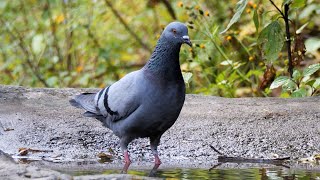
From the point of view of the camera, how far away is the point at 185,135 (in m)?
5.20

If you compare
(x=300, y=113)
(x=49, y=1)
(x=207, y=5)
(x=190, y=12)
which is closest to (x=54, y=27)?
(x=49, y=1)

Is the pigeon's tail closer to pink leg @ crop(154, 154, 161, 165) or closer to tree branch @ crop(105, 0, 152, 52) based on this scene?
pink leg @ crop(154, 154, 161, 165)

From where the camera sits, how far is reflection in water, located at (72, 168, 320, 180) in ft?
13.2

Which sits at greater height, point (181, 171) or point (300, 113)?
point (300, 113)

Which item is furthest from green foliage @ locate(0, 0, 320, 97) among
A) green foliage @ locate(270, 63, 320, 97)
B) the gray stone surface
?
the gray stone surface

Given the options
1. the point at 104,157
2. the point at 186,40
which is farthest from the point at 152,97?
the point at 104,157

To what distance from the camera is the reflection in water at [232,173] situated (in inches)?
159

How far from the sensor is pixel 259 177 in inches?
159

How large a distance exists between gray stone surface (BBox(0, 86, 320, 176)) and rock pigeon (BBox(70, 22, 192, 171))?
238 millimetres

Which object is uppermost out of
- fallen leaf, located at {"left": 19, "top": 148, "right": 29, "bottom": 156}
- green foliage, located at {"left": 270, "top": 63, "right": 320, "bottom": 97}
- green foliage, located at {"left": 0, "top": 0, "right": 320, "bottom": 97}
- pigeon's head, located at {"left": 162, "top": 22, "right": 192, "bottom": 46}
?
green foliage, located at {"left": 0, "top": 0, "right": 320, "bottom": 97}

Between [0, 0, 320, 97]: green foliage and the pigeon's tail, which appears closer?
the pigeon's tail

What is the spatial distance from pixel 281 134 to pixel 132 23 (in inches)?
248

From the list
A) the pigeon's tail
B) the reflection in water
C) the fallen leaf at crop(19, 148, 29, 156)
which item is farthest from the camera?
the pigeon's tail

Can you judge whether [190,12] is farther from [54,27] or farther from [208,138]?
[54,27]
